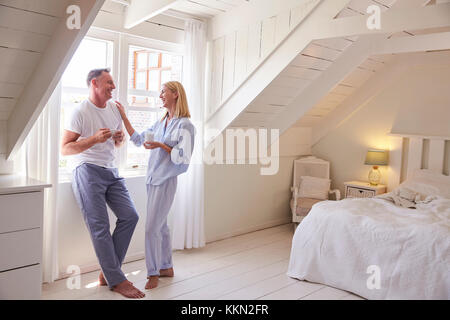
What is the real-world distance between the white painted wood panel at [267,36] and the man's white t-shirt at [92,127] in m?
1.32

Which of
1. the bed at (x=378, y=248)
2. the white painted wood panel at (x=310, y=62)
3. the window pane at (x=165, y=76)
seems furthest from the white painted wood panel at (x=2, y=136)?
the bed at (x=378, y=248)

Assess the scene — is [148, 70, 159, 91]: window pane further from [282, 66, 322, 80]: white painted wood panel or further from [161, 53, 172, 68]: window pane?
[282, 66, 322, 80]: white painted wood panel

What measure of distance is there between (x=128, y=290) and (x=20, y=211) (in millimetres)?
949

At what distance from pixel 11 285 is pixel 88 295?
0.62m

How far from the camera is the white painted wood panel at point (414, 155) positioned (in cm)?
454

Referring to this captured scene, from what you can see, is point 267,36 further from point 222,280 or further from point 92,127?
point 222,280

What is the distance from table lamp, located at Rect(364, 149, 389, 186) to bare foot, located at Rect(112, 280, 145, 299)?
9.43 ft

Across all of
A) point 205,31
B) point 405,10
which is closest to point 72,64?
point 205,31

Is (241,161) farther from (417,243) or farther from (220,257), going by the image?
(417,243)

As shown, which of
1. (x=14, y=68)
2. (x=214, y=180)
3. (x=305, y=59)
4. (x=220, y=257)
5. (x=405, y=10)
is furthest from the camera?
(x=214, y=180)

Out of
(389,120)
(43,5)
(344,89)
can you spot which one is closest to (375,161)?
(389,120)

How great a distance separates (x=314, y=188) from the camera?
4.92 metres

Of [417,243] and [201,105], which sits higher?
[201,105]

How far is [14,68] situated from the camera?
2330 mm
